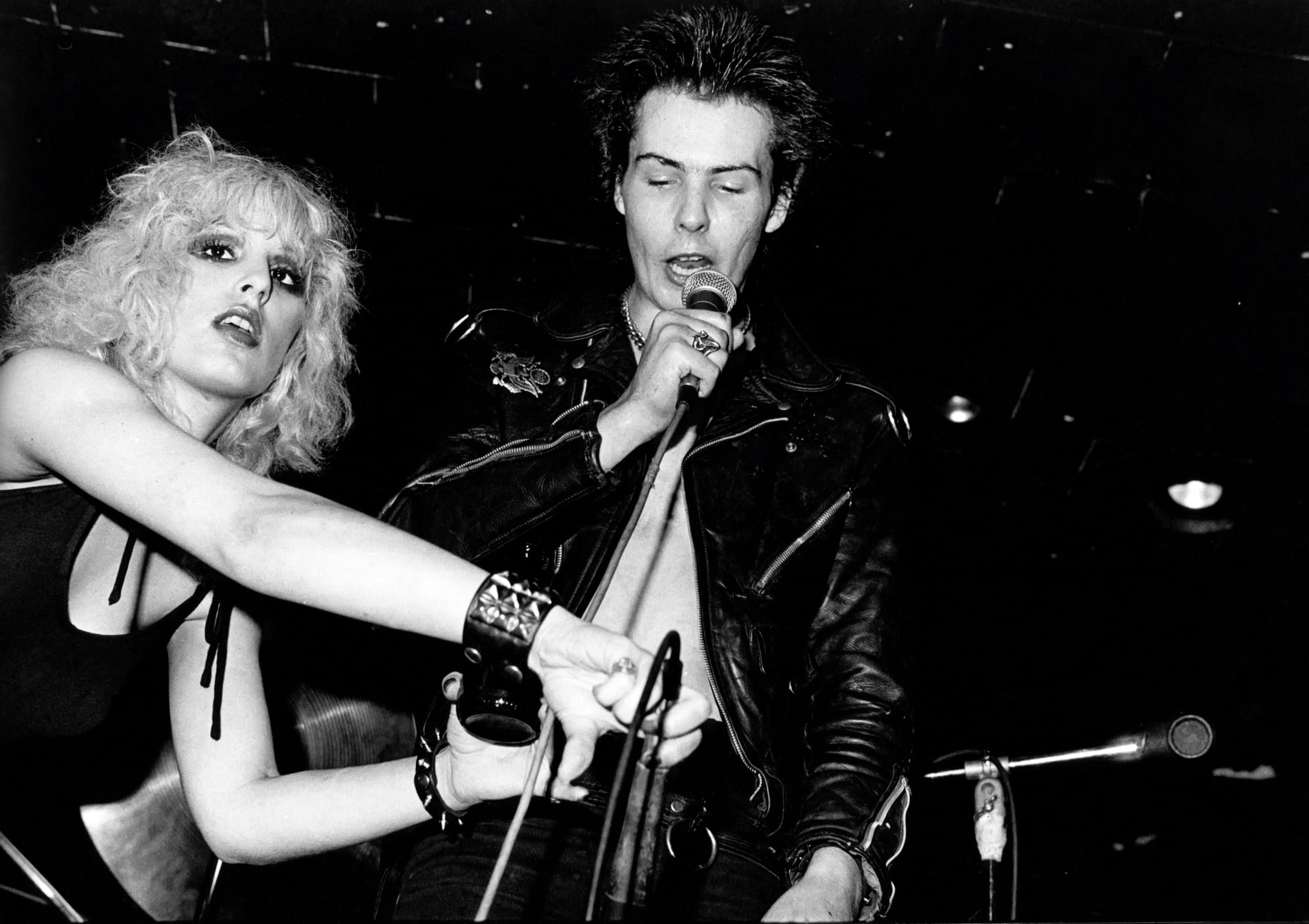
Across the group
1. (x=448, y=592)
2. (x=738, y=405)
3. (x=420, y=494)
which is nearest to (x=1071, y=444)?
(x=738, y=405)

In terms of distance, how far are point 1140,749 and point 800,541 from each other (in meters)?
0.72

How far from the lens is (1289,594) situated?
3211 millimetres

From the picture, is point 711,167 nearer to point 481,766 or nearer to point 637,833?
point 481,766

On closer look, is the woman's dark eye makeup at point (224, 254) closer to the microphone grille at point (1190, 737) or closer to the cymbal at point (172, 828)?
the cymbal at point (172, 828)

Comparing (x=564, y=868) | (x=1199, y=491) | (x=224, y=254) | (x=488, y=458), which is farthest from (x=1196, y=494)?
(x=224, y=254)

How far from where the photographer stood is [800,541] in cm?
221

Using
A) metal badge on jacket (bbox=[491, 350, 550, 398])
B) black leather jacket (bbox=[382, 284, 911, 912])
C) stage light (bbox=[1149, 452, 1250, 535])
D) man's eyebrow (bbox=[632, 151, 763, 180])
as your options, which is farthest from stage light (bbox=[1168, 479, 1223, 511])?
metal badge on jacket (bbox=[491, 350, 550, 398])

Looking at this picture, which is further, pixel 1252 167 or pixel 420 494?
pixel 1252 167

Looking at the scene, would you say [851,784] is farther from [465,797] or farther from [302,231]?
[302,231]

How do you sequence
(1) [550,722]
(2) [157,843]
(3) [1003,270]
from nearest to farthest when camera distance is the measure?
(1) [550,722] < (2) [157,843] < (3) [1003,270]

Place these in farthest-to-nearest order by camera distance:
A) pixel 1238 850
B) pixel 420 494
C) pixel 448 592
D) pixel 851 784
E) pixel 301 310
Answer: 1. pixel 1238 850
2. pixel 301 310
3. pixel 420 494
4. pixel 851 784
5. pixel 448 592

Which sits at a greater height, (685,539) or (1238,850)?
(685,539)

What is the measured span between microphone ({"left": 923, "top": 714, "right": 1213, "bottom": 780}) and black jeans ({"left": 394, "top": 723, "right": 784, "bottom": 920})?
1.25 ft

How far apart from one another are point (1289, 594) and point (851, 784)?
1980 mm
